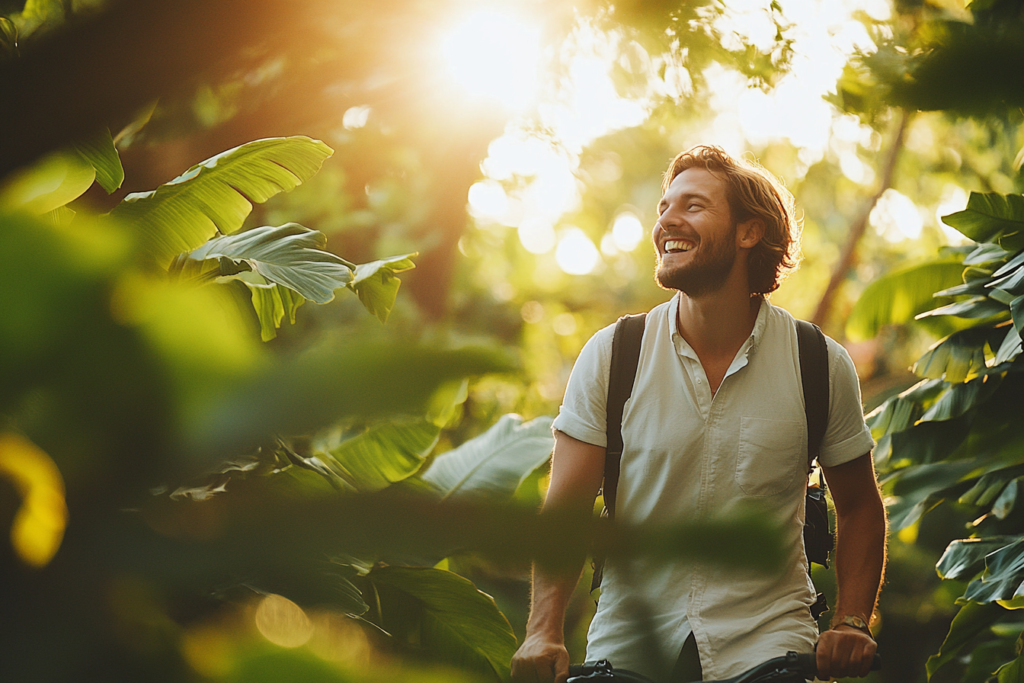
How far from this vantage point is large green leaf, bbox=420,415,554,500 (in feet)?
10.7

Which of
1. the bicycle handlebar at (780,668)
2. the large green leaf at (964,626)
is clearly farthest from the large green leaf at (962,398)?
the bicycle handlebar at (780,668)

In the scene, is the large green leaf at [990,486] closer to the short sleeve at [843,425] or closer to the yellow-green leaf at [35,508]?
the short sleeve at [843,425]

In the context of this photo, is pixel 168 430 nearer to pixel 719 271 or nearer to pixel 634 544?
pixel 634 544

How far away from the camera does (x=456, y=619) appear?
2785 mm

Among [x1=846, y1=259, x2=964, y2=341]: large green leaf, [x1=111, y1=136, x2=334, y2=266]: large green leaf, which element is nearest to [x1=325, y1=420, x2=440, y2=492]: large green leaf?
[x1=111, y1=136, x2=334, y2=266]: large green leaf

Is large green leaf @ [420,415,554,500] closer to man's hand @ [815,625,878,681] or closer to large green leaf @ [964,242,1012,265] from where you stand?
man's hand @ [815,625,878,681]

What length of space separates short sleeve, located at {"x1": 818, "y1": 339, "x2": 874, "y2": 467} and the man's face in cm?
40

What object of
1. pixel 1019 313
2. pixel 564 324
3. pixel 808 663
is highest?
pixel 1019 313

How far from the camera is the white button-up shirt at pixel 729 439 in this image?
1877 mm

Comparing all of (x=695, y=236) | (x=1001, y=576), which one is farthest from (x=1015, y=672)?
(x=695, y=236)

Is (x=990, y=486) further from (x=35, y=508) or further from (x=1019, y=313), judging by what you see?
(x=35, y=508)

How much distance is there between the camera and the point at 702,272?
221 cm

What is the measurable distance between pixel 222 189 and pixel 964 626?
2900 millimetres

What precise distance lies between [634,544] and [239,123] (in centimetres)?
517
